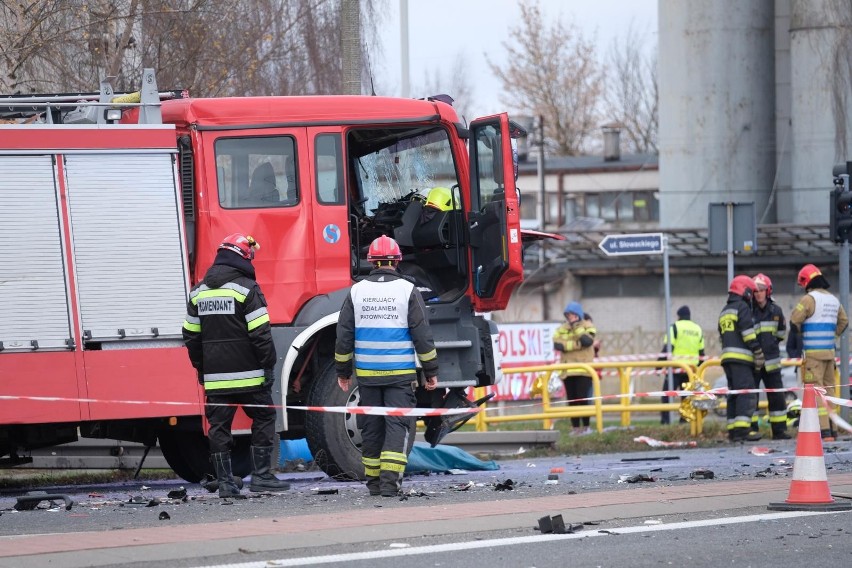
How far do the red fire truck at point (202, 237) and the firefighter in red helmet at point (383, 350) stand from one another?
0.78 meters

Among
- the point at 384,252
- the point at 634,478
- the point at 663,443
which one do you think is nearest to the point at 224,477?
the point at 384,252

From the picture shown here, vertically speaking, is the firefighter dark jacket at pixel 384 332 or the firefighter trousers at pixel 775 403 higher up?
the firefighter dark jacket at pixel 384 332

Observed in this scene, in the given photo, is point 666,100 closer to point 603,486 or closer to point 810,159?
point 810,159

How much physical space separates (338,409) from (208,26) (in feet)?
22.6

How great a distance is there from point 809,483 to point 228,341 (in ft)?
13.4

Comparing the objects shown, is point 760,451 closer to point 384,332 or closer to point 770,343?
point 770,343

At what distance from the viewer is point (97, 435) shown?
10539 millimetres

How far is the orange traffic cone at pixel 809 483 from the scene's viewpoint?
340 inches

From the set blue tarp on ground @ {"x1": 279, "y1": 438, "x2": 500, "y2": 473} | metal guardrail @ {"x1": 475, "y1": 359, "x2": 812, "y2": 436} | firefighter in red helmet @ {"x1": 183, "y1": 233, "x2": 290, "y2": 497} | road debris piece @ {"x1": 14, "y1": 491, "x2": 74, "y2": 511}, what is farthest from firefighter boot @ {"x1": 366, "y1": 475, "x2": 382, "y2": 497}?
metal guardrail @ {"x1": 475, "y1": 359, "x2": 812, "y2": 436}

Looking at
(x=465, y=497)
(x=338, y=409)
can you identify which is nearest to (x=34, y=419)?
(x=338, y=409)

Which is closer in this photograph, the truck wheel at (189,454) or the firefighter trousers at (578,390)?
the truck wheel at (189,454)

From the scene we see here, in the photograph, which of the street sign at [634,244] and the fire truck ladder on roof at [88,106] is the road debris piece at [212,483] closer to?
the fire truck ladder on roof at [88,106]

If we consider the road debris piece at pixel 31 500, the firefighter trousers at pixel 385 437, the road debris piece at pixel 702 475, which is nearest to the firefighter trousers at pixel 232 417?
the firefighter trousers at pixel 385 437

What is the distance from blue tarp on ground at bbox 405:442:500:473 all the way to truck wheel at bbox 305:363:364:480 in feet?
5.37
